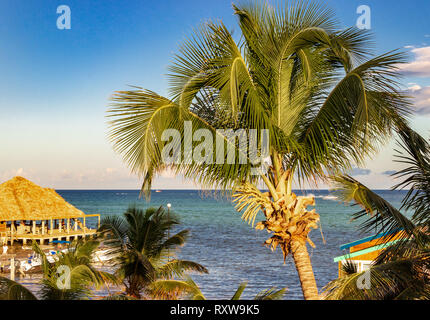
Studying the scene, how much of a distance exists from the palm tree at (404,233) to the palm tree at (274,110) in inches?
22.0

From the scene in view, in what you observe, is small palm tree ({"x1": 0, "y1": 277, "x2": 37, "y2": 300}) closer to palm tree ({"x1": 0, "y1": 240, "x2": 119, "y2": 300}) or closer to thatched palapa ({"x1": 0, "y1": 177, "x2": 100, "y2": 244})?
palm tree ({"x1": 0, "y1": 240, "x2": 119, "y2": 300})

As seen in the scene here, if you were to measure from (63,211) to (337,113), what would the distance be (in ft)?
115

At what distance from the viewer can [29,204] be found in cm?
3716

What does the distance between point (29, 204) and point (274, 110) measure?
34.0m

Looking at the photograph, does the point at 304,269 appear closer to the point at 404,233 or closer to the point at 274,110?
the point at 404,233

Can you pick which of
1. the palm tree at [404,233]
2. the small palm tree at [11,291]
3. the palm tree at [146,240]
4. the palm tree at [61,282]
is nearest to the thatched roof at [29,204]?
the palm tree at [146,240]

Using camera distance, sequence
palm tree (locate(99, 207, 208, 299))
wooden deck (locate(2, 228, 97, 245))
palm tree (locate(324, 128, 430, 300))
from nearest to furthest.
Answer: palm tree (locate(324, 128, 430, 300)), palm tree (locate(99, 207, 208, 299)), wooden deck (locate(2, 228, 97, 245))

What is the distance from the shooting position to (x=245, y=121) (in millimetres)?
7406

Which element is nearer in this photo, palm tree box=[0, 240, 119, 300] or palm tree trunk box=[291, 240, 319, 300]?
palm tree box=[0, 240, 119, 300]

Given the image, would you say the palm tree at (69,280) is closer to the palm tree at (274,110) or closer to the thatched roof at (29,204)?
the palm tree at (274,110)

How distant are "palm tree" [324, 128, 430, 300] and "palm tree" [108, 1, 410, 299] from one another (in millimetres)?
560

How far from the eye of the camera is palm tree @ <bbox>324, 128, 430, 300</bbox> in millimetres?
5789

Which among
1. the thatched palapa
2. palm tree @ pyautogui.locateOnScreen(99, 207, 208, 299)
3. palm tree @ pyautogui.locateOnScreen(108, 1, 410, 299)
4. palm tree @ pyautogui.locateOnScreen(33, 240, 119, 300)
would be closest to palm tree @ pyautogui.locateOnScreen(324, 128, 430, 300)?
palm tree @ pyautogui.locateOnScreen(108, 1, 410, 299)

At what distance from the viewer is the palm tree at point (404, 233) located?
19.0 ft
